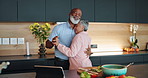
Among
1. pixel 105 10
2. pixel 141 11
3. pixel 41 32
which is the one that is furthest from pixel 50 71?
pixel 141 11

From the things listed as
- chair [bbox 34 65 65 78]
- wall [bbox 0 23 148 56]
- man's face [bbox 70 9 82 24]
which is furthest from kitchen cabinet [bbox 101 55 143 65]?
chair [bbox 34 65 65 78]

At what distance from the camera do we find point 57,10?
324 cm

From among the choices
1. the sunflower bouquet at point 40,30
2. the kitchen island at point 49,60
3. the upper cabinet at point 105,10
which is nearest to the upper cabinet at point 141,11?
the upper cabinet at point 105,10

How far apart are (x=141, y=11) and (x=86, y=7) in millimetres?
1355

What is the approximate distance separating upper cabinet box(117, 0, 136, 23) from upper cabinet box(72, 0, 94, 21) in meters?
0.65

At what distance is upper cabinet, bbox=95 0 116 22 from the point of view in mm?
3531

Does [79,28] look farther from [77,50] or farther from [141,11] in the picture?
[141,11]

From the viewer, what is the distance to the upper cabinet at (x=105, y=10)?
11.6 feet

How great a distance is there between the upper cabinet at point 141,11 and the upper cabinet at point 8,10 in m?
2.59

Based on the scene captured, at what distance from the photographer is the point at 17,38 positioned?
131 inches

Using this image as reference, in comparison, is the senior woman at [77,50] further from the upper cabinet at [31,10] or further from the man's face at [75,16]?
the upper cabinet at [31,10]

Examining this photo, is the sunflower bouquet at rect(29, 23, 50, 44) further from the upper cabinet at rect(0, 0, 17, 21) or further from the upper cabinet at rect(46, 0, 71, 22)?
the upper cabinet at rect(0, 0, 17, 21)

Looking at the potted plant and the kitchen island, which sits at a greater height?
the potted plant

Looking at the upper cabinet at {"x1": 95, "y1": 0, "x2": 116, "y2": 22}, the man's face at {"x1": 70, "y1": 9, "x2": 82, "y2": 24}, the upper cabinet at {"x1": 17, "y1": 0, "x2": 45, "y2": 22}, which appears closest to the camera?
the man's face at {"x1": 70, "y1": 9, "x2": 82, "y2": 24}
